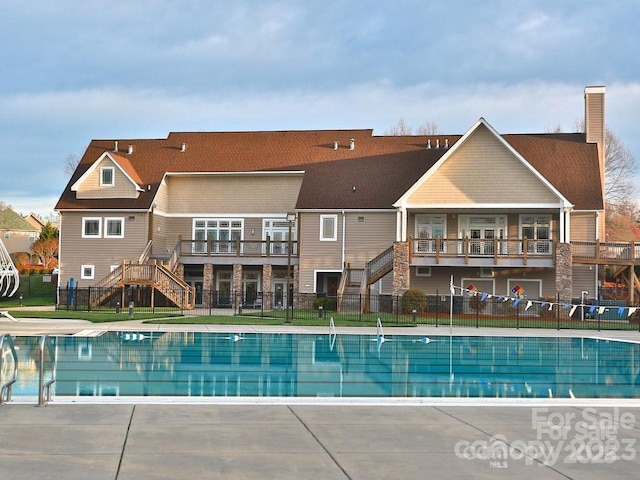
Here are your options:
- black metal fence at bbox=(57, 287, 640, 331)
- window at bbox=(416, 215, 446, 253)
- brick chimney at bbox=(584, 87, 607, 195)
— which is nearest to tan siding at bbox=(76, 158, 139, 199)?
black metal fence at bbox=(57, 287, 640, 331)

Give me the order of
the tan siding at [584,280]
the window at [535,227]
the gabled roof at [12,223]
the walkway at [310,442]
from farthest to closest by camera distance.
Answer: the gabled roof at [12,223]
the window at [535,227]
the tan siding at [584,280]
the walkway at [310,442]

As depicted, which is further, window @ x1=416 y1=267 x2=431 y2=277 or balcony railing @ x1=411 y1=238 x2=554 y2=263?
window @ x1=416 y1=267 x2=431 y2=277

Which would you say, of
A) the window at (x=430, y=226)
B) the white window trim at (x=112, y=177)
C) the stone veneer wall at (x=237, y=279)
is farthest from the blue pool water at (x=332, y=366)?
the white window trim at (x=112, y=177)

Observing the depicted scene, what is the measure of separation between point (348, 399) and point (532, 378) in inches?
271

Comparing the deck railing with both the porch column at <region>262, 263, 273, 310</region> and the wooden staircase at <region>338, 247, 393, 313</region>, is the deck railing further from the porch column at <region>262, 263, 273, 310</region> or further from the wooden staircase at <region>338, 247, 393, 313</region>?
the porch column at <region>262, 263, 273, 310</region>

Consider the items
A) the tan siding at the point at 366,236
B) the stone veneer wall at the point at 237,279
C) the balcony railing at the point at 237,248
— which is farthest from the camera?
the balcony railing at the point at 237,248

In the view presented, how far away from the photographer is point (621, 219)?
64.2 m

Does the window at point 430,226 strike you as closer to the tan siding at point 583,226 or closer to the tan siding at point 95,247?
the tan siding at point 583,226

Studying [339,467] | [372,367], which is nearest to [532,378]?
[372,367]

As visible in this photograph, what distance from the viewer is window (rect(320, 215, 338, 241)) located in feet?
147

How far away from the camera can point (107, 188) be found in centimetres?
4709

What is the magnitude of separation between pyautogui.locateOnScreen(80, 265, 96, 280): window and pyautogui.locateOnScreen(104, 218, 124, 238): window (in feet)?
7.15

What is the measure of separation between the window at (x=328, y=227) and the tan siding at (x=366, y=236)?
2.48 ft

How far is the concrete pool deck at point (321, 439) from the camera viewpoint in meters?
8.12
